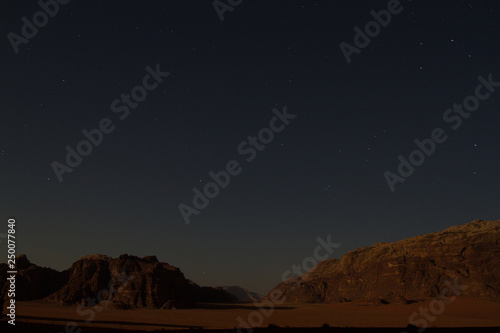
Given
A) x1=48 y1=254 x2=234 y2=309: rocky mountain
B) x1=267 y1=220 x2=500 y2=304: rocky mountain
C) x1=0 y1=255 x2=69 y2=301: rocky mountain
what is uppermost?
x1=0 y1=255 x2=69 y2=301: rocky mountain

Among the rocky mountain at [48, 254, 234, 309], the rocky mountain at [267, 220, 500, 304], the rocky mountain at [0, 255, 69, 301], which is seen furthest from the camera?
the rocky mountain at [267, 220, 500, 304]

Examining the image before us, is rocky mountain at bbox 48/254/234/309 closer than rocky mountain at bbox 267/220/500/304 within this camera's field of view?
Yes

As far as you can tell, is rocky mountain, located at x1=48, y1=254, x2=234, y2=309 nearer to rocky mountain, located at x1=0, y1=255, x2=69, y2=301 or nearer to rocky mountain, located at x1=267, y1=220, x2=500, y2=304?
rocky mountain, located at x1=0, y1=255, x2=69, y2=301

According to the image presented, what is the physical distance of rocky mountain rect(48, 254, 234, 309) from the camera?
46.7m

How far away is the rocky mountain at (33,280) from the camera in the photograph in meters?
51.8

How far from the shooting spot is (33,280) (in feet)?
177

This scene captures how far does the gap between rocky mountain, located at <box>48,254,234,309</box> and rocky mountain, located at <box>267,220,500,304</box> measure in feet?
110

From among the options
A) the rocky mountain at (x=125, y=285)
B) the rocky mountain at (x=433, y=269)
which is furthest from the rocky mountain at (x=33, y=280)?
the rocky mountain at (x=433, y=269)

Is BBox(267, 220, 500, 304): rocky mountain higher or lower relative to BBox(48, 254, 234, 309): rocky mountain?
lower

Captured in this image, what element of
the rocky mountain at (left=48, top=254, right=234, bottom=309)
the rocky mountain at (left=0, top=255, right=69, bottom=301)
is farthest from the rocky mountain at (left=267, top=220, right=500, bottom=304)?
the rocky mountain at (left=0, top=255, right=69, bottom=301)

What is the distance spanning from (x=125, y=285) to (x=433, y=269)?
173 ft

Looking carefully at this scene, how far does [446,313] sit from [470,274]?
17.8m

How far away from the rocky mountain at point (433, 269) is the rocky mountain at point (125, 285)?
33606 millimetres

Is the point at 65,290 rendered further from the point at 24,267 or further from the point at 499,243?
the point at 499,243
